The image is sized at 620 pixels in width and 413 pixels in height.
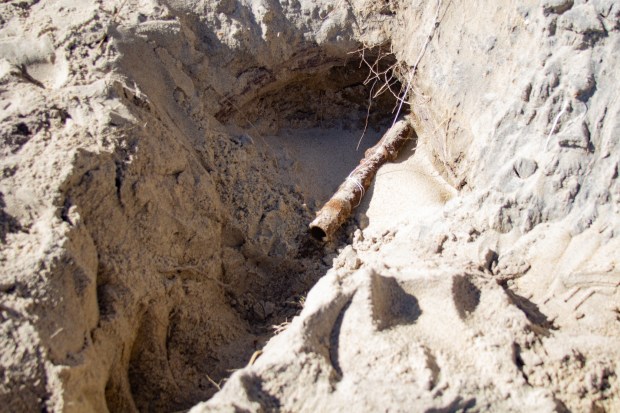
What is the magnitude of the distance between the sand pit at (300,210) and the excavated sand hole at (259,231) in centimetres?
2

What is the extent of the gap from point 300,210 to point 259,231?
0.40m

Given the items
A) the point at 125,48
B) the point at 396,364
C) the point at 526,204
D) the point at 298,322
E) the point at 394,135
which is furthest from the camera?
the point at 394,135

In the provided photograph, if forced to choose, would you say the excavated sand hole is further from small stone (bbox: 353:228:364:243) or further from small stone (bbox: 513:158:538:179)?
small stone (bbox: 513:158:538:179)

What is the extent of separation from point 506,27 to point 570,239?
1349mm

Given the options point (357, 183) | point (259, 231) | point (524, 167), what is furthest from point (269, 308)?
point (524, 167)

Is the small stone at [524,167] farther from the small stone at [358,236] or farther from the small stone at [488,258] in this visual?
the small stone at [358,236]

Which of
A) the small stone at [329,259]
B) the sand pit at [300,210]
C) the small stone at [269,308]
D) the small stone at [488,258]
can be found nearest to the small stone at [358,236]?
the sand pit at [300,210]

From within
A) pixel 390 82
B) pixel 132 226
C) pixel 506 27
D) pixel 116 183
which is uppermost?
pixel 506 27

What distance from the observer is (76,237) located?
2438 mm

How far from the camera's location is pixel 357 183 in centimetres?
393

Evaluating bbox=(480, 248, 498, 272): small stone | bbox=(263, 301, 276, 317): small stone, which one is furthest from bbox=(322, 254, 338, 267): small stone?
bbox=(480, 248, 498, 272): small stone

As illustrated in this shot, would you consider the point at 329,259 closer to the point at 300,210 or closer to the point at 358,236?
the point at 358,236

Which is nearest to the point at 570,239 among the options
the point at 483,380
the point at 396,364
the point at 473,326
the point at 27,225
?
the point at 473,326

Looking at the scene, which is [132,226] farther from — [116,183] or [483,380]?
[483,380]
